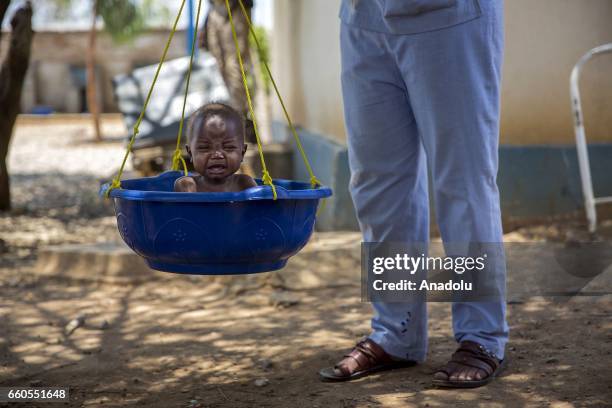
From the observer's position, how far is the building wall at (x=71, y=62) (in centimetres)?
2603

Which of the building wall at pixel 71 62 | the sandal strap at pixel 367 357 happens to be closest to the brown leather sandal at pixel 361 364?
the sandal strap at pixel 367 357

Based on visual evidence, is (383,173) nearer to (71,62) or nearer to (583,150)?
(583,150)

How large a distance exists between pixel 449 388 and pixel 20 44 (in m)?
5.10

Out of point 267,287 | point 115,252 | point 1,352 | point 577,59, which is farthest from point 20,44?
point 577,59

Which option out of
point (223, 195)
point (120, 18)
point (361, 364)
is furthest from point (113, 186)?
point (120, 18)

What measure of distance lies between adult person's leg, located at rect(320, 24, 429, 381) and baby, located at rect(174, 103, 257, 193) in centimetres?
42

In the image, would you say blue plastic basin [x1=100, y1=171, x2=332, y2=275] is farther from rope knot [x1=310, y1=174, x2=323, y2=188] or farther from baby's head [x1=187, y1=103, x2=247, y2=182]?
baby's head [x1=187, y1=103, x2=247, y2=182]

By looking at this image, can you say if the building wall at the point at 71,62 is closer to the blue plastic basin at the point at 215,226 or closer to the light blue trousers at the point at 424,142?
the light blue trousers at the point at 424,142

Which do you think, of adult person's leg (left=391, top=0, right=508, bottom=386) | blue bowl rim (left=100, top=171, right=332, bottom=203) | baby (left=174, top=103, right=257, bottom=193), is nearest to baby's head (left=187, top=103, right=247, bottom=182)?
baby (left=174, top=103, right=257, bottom=193)

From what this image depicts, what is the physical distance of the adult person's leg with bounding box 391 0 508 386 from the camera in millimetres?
2664

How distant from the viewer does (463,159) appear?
2723mm

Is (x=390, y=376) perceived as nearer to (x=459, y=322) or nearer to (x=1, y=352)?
(x=459, y=322)

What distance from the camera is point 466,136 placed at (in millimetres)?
2705

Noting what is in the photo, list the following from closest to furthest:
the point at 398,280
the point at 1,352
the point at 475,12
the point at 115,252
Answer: the point at 475,12 → the point at 398,280 → the point at 1,352 → the point at 115,252
